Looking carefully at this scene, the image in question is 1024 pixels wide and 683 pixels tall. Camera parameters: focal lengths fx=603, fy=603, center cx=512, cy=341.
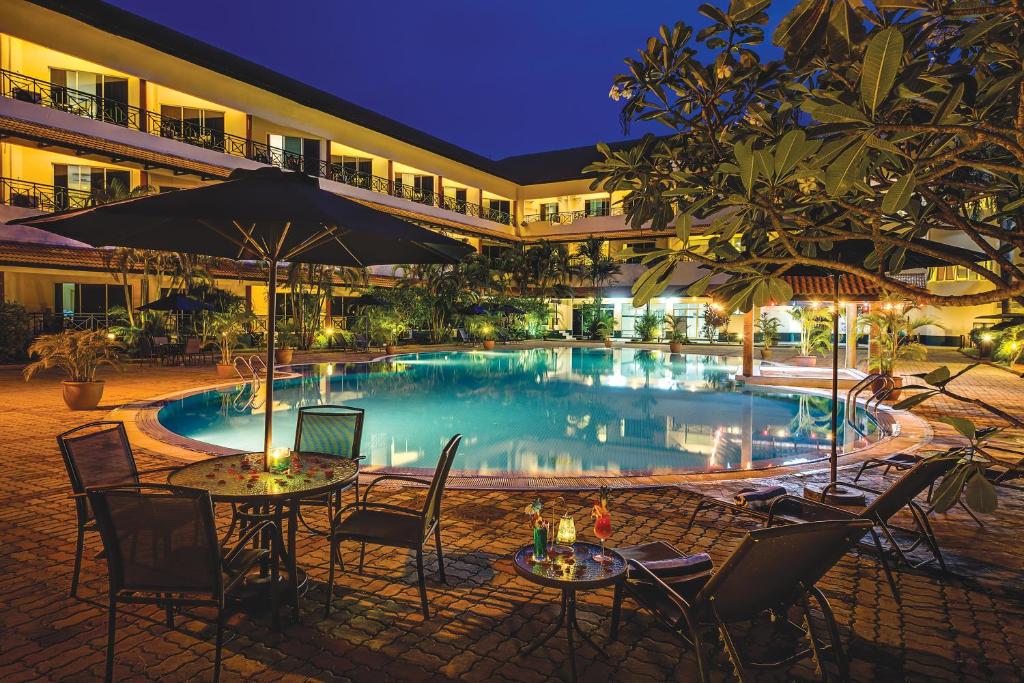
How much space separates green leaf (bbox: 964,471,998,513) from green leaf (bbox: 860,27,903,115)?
118cm

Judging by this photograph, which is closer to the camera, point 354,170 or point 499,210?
point 354,170

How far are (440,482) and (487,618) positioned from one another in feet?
2.75

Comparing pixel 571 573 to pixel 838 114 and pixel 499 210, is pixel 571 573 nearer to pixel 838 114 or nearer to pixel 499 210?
pixel 838 114

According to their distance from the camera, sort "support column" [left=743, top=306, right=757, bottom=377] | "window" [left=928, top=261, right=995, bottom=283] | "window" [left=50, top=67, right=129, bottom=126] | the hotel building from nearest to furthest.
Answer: "support column" [left=743, top=306, right=757, bottom=377]
the hotel building
"window" [left=50, top=67, right=129, bottom=126]
"window" [left=928, top=261, right=995, bottom=283]

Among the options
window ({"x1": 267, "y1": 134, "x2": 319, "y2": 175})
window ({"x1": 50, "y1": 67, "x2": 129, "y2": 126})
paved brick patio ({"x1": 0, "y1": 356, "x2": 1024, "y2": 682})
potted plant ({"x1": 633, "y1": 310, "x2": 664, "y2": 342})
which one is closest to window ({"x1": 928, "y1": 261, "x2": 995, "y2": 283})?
potted plant ({"x1": 633, "y1": 310, "x2": 664, "y2": 342})

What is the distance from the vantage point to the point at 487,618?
3.46 metres

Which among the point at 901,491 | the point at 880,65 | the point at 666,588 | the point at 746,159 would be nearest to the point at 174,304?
the point at 666,588

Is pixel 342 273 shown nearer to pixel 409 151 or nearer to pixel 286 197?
pixel 409 151

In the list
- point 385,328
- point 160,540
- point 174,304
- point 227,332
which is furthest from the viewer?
point 385,328

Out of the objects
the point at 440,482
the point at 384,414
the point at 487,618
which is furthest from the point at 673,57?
the point at 384,414

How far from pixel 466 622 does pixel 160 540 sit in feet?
5.40

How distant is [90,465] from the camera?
3867 millimetres

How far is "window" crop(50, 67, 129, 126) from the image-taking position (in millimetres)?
19406

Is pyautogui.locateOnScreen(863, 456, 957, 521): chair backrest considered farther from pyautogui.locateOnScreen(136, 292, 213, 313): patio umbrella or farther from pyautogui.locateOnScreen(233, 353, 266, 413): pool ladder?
pyautogui.locateOnScreen(136, 292, 213, 313): patio umbrella
